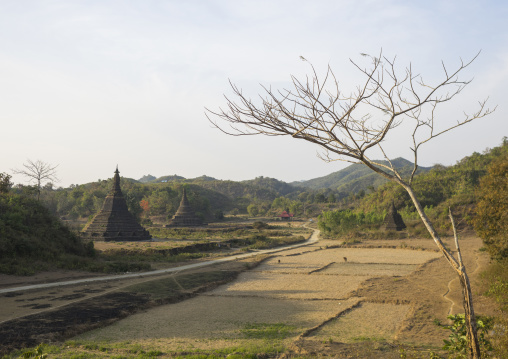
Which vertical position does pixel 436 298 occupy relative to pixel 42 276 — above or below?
below

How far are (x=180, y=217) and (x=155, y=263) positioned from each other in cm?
3249

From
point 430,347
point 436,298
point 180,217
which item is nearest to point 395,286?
point 436,298

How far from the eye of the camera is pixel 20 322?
12.8 m

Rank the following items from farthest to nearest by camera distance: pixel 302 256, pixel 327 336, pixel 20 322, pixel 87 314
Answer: pixel 302 256 < pixel 87 314 < pixel 20 322 < pixel 327 336

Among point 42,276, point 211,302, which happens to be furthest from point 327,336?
point 42,276

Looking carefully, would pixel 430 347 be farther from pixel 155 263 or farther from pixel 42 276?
pixel 155 263

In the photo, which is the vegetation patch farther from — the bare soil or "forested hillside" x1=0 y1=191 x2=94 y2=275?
"forested hillside" x1=0 y1=191 x2=94 y2=275

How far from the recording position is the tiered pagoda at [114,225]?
129 feet

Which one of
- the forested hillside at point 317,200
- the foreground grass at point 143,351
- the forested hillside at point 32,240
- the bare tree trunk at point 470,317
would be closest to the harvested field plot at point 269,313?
the foreground grass at point 143,351

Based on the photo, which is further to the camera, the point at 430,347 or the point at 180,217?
the point at 180,217

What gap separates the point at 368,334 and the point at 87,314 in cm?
1028

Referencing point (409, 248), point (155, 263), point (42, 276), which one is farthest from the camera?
point (409, 248)

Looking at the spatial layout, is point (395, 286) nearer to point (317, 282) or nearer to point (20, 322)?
point (317, 282)

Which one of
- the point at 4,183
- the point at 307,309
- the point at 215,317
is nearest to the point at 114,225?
the point at 4,183
